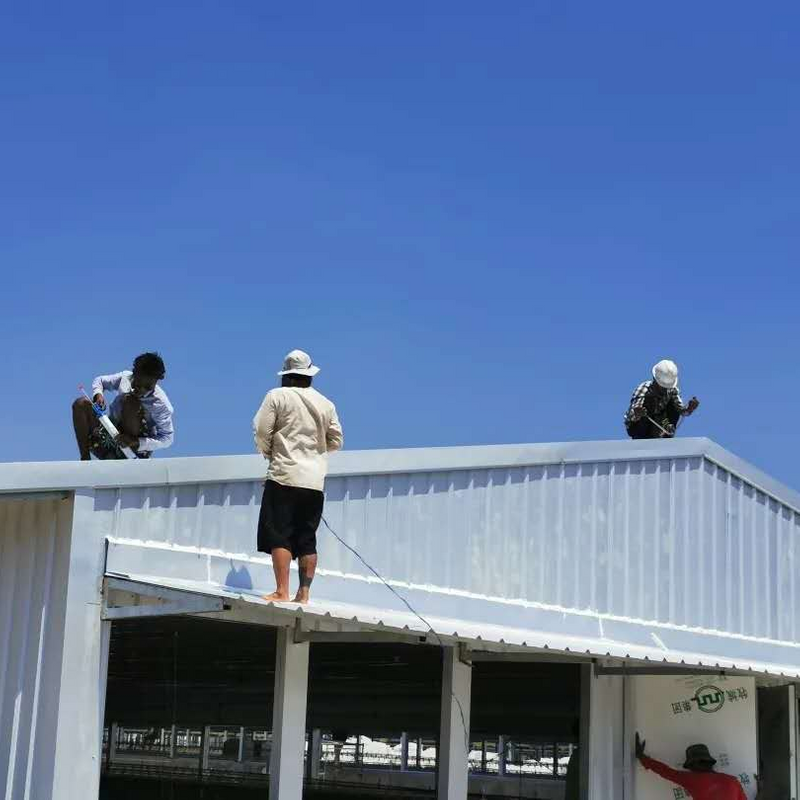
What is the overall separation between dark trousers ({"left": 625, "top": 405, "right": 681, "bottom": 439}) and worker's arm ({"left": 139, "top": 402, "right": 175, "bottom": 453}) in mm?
4775

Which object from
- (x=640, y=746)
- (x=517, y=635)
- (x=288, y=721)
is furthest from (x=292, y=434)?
(x=640, y=746)

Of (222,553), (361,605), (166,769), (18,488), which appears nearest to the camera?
(18,488)

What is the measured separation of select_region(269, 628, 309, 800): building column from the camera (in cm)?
888

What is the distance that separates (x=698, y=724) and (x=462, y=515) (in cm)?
320

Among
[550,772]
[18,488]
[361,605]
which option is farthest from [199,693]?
[18,488]

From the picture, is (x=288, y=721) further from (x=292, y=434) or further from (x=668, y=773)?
(x=668, y=773)

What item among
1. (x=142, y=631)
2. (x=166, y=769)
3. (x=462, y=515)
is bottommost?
(x=166, y=769)

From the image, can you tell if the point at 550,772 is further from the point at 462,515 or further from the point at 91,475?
the point at 91,475

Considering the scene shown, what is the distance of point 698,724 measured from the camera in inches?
458

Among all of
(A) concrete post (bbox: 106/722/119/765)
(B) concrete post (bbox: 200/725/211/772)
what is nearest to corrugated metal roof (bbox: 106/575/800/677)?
(B) concrete post (bbox: 200/725/211/772)

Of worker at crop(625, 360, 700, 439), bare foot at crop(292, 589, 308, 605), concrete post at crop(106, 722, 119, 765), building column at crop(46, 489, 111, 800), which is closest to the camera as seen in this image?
bare foot at crop(292, 589, 308, 605)

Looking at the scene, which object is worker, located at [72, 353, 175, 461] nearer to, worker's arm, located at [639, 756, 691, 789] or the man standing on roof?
the man standing on roof

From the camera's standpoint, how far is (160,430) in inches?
375

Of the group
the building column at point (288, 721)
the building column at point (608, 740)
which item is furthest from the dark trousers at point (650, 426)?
the building column at point (288, 721)
